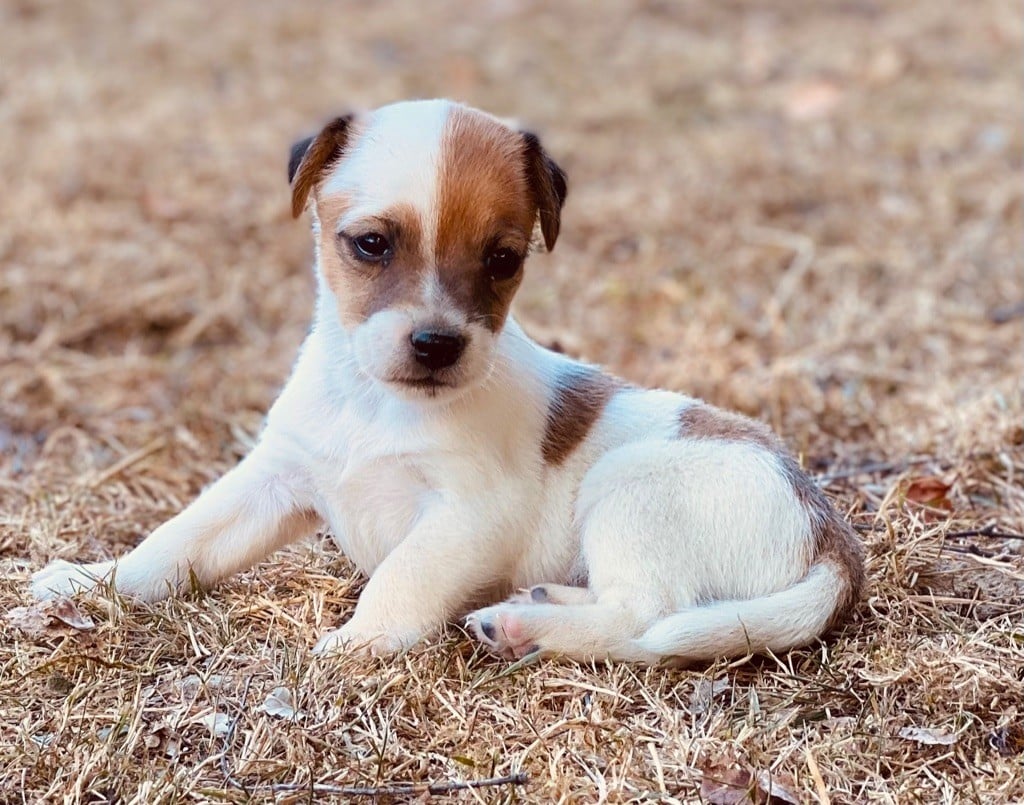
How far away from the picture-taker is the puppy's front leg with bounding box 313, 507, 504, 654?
13.5 feet

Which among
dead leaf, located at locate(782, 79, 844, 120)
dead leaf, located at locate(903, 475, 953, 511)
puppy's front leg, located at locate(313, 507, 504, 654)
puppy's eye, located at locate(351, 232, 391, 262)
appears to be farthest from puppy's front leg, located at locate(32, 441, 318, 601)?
dead leaf, located at locate(782, 79, 844, 120)

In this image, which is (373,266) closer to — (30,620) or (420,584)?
(420,584)

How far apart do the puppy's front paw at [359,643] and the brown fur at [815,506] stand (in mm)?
1290

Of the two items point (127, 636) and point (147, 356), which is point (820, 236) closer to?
point (147, 356)

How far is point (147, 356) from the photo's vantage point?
7.93 metres

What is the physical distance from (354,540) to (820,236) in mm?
6182

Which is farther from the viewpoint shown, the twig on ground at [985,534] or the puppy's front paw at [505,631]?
the twig on ground at [985,534]

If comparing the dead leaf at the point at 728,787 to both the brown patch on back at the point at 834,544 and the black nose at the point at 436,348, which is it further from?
the black nose at the point at 436,348

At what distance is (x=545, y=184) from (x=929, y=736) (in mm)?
2197

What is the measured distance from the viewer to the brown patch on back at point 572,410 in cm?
450

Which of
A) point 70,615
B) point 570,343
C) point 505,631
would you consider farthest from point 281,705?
point 570,343

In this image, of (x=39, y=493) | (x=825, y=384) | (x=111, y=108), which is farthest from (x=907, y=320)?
(x=111, y=108)

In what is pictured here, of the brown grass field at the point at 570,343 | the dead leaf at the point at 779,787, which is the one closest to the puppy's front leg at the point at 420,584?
the brown grass field at the point at 570,343

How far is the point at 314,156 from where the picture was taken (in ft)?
14.3
